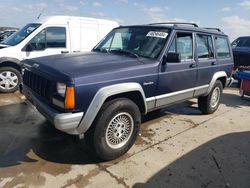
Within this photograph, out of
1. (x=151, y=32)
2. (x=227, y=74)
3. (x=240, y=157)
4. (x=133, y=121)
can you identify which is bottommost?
(x=240, y=157)

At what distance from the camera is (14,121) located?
194 inches

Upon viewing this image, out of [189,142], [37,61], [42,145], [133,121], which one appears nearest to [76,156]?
[42,145]

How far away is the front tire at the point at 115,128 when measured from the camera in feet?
11.0

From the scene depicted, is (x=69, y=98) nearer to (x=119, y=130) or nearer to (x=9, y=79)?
(x=119, y=130)

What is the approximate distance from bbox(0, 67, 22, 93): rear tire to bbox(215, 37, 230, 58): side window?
5.27m

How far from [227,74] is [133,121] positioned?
340 centimetres

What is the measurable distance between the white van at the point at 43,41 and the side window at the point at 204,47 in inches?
158

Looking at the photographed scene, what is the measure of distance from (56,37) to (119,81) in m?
4.66

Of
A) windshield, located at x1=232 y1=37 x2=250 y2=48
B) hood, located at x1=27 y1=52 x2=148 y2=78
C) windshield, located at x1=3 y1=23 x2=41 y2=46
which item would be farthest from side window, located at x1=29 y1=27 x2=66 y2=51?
windshield, located at x1=232 y1=37 x2=250 y2=48

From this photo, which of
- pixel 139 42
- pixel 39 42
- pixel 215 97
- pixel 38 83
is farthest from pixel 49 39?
pixel 215 97

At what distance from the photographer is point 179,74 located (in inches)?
174

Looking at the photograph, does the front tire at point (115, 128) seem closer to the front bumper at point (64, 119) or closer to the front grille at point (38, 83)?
the front bumper at point (64, 119)

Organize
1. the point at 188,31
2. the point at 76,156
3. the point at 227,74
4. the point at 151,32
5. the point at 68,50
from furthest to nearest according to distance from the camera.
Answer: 1. the point at 68,50
2. the point at 227,74
3. the point at 188,31
4. the point at 151,32
5. the point at 76,156

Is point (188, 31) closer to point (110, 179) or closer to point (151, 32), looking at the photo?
point (151, 32)
